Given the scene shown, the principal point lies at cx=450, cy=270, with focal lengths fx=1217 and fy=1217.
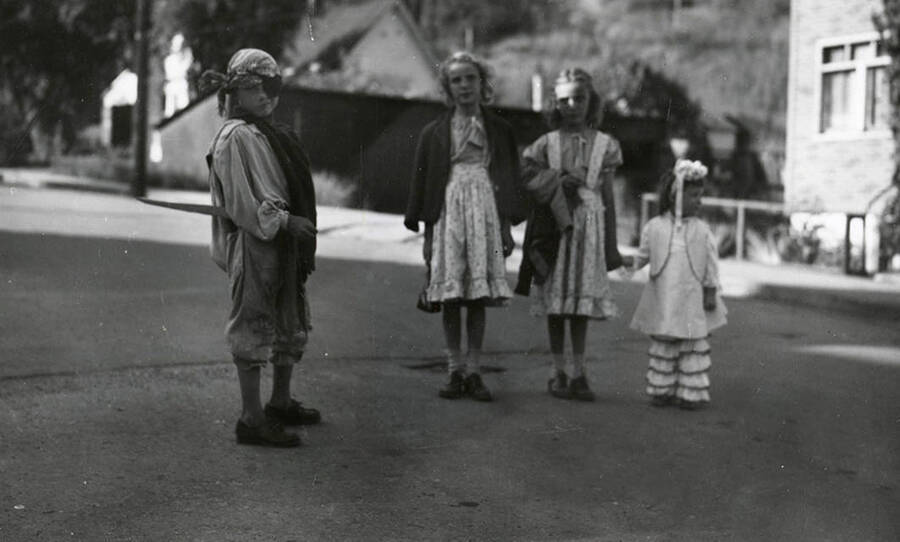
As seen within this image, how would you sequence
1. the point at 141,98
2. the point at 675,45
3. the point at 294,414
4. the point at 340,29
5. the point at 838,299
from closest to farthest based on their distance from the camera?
the point at 294,414 < the point at 838,299 < the point at 141,98 < the point at 340,29 < the point at 675,45

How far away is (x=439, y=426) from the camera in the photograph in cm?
572

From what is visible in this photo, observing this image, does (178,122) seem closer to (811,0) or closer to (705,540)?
(811,0)

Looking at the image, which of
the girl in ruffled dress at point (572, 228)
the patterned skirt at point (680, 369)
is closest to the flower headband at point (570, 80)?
the girl in ruffled dress at point (572, 228)

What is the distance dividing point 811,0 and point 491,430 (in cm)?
1744

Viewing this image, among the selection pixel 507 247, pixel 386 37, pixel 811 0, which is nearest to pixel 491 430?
pixel 507 247

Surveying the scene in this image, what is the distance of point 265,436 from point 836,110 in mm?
17769

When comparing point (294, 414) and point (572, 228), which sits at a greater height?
point (572, 228)

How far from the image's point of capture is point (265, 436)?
5113 mm

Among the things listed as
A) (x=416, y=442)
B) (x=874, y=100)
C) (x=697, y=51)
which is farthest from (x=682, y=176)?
(x=697, y=51)

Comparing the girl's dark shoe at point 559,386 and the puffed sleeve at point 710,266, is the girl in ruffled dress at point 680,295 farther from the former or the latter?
the girl's dark shoe at point 559,386

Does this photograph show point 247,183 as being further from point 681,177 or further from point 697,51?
point 697,51

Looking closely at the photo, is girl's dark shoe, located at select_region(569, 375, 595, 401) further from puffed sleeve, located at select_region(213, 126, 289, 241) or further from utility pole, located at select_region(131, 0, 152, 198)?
utility pole, located at select_region(131, 0, 152, 198)

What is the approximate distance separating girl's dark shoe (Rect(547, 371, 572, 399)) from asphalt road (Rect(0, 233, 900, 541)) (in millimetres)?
137

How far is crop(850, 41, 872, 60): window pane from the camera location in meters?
20.0
